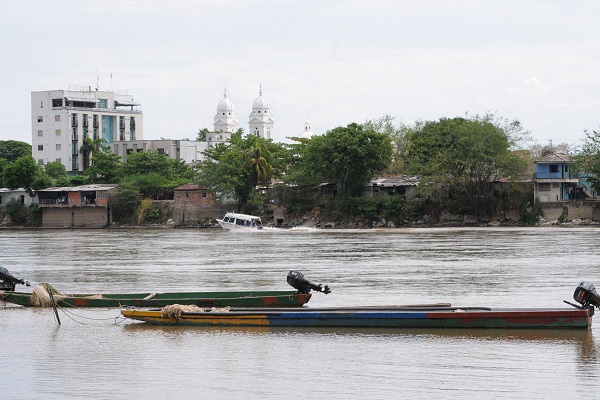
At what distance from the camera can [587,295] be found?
15391mm

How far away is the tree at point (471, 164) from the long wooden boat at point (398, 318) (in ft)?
127

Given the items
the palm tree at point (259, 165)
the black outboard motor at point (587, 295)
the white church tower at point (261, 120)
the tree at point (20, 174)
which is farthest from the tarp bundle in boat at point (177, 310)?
the white church tower at point (261, 120)

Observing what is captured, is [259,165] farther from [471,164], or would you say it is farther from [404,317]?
[404,317]

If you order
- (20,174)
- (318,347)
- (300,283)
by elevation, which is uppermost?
(20,174)

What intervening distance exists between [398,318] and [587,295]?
10.5 feet

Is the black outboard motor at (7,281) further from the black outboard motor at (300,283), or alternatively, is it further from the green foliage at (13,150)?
the green foliage at (13,150)

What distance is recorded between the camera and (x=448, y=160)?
55.0 meters

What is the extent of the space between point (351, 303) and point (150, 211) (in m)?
48.5

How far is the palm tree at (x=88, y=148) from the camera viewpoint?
88.2 meters

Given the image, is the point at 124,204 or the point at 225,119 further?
the point at 225,119

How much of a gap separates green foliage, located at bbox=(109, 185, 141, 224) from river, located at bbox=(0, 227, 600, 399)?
119ft

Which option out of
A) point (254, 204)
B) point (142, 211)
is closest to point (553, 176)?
point (254, 204)

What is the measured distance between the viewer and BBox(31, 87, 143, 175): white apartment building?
88981 millimetres

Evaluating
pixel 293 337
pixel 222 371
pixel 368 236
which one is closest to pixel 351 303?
pixel 293 337
